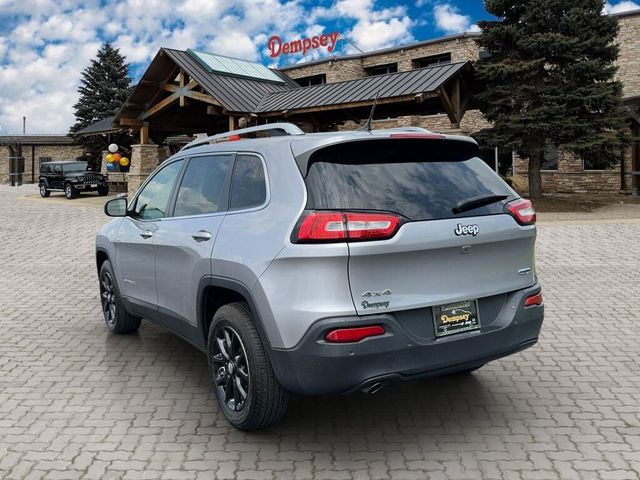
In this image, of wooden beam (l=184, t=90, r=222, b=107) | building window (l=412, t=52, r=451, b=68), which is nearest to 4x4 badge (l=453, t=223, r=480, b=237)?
wooden beam (l=184, t=90, r=222, b=107)

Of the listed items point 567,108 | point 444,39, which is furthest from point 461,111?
point 444,39

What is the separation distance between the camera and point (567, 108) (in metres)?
20.1

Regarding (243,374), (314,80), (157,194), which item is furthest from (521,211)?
(314,80)

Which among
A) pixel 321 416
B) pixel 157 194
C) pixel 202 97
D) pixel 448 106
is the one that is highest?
pixel 202 97

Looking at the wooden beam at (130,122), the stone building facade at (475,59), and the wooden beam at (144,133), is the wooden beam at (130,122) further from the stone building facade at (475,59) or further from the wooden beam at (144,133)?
the stone building facade at (475,59)

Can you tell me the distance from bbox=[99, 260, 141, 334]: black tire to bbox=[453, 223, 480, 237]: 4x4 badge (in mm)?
3635

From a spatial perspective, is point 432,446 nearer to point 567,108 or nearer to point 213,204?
point 213,204

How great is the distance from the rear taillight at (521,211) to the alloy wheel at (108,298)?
413 centimetres

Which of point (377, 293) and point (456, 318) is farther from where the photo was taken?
point (456, 318)

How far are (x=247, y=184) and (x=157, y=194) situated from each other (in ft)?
5.10

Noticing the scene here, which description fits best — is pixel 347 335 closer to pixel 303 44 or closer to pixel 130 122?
pixel 130 122

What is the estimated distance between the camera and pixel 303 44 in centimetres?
4075

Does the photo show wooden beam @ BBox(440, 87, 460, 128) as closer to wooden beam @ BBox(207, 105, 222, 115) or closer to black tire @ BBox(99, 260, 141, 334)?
wooden beam @ BBox(207, 105, 222, 115)

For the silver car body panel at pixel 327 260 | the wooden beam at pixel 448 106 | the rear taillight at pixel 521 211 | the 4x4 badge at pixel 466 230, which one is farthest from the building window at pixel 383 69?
the 4x4 badge at pixel 466 230
